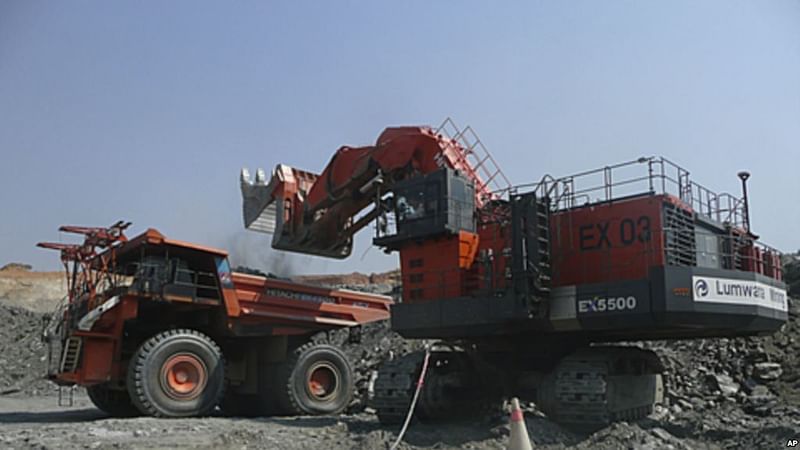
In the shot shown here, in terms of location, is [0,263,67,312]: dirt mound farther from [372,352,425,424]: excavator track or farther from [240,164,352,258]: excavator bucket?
[372,352,425,424]: excavator track

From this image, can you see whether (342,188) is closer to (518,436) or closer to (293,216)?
(293,216)

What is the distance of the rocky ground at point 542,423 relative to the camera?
11250 mm

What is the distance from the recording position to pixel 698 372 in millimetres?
18094

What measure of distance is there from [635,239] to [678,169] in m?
1.54

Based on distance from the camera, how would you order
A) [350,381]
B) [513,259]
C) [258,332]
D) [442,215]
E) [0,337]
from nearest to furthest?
1. [513,259]
2. [442,215]
3. [258,332]
4. [350,381]
5. [0,337]

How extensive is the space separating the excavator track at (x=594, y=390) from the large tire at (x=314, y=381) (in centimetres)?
593

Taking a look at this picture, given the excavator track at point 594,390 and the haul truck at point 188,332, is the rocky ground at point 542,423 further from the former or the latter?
the haul truck at point 188,332

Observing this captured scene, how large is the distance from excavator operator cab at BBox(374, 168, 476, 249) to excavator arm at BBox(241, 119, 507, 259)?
0.49 metres

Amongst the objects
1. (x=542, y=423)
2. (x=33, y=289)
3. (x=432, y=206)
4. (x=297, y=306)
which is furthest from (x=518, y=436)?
(x=33, y=289)

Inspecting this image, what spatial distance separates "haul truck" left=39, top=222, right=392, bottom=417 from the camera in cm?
1432

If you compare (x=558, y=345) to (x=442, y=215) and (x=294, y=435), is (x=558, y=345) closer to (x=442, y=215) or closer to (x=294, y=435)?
(x=442, y=215)

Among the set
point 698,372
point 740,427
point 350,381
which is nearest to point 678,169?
point 740,427

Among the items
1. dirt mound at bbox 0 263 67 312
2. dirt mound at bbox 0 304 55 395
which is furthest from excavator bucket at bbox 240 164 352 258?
dirt mound at bbox 0 263 67 312

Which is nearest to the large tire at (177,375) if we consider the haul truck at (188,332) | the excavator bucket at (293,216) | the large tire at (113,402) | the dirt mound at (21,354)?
the haul truck at (188,332)
